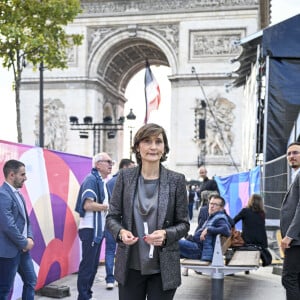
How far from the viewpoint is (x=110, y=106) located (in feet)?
144

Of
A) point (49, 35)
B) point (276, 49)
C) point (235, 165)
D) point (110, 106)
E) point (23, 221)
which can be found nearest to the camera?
point (23, 221)

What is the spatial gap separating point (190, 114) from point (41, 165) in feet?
99.8

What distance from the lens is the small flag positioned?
24902 millimetres

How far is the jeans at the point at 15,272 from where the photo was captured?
5.12 meters

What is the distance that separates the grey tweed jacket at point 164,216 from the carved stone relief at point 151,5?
34.5m

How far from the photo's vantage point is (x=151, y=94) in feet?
85.4

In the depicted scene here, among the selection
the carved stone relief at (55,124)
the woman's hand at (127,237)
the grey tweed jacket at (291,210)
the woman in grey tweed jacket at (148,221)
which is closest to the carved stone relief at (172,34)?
the carved stone relief at (55,124)

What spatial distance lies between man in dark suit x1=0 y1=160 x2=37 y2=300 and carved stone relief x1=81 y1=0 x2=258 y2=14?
33.3 m

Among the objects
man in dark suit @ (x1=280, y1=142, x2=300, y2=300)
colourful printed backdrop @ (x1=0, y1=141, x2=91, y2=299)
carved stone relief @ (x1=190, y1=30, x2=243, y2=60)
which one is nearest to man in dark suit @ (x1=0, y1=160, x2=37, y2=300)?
colourful printed backdrop @ (x1=0, y1=141, x2=91, y2=299)

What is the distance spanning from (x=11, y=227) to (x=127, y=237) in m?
1.92

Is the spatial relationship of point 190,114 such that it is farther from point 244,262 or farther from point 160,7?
point 244,262

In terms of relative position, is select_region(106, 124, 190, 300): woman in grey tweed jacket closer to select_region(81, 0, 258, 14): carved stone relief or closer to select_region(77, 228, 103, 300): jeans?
select_region(77, 228, 103, 300): jeans

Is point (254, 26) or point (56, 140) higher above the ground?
point (254, 26)

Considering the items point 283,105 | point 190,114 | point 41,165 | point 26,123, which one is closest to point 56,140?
point 26,123
